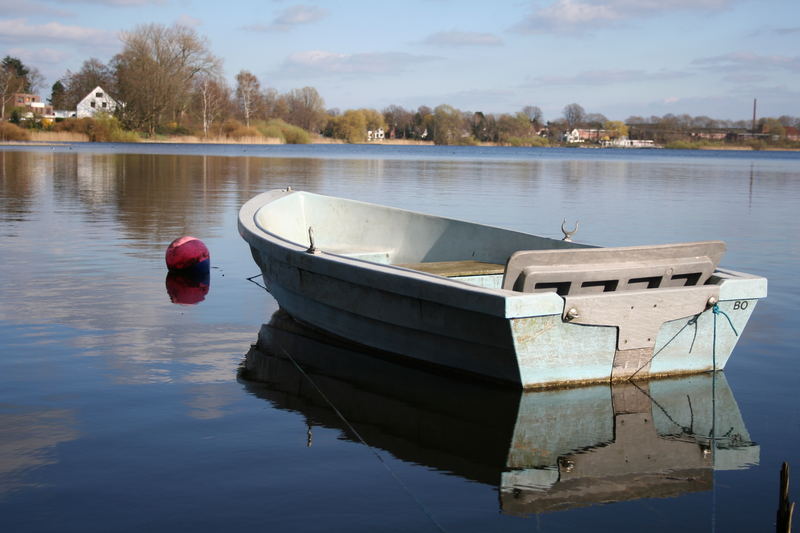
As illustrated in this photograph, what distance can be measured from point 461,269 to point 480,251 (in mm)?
879

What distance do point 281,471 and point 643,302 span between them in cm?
252

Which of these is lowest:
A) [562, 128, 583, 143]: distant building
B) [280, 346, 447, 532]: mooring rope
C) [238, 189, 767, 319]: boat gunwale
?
[280, 346, 447, 532]: mooring rope

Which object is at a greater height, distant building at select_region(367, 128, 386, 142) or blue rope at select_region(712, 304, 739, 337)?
distant building at select_region(367, 128, 386, 142)

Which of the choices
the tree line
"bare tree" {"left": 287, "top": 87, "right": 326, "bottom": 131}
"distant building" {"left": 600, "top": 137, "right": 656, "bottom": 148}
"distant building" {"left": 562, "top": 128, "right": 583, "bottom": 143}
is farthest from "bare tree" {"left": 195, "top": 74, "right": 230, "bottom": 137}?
"distant building" {"left": 562, "top": 128, "right": 583, "bottom": 143}

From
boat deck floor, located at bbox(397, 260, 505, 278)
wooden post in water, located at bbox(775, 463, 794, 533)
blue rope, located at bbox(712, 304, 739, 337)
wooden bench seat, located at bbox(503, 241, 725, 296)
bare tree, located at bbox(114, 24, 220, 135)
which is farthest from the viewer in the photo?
bare tree, located at bbox(114, 24, 220, 135)

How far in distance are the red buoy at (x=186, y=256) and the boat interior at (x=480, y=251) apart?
1074mm

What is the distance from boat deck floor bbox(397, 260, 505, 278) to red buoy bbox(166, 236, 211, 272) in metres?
3.37

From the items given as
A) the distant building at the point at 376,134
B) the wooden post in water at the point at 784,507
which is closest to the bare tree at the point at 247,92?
the distant building at the point at 376,134

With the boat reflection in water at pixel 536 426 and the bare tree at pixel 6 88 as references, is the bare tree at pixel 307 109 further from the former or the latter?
the boat reflection in water at pixel 536 426

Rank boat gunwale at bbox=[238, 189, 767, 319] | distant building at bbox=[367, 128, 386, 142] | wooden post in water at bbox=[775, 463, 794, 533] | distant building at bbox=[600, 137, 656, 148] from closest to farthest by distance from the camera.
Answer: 1. wooden post in water at bbox=[775, 463, 794, 533]
2. boat gunwale at bbox=[238, 189, 767, 319]
3. distant building at bbox=[367, 128, 386, 142]
4. distant building at bbox=[600, 137, 656, 148]

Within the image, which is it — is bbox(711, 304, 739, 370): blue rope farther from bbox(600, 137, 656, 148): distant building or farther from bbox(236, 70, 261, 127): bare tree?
bbox(600, 137, 656, 148): distant building

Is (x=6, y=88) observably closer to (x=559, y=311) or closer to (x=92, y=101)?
(x=92, y=101)

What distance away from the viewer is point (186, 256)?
1001 centimetres

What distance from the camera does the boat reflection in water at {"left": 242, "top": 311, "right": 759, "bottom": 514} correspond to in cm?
429
